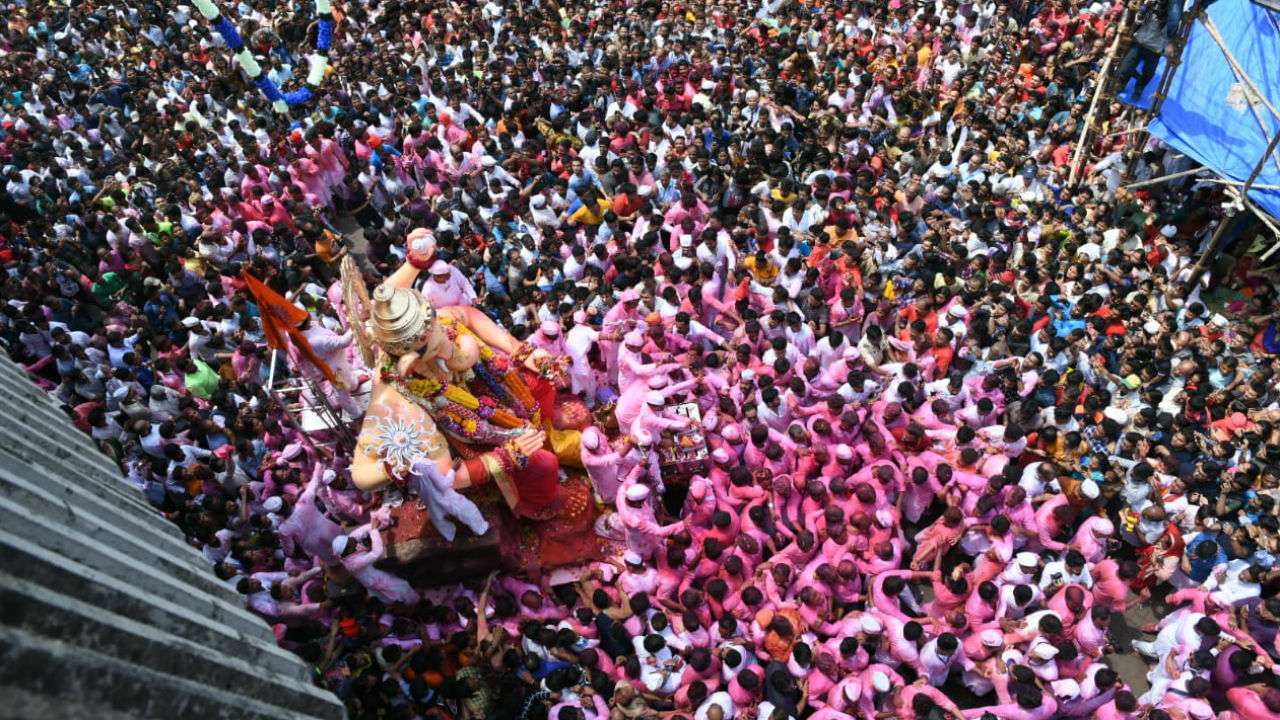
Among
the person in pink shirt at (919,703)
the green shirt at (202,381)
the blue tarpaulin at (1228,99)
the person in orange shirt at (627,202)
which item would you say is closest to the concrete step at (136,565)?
the person in pink shirt at (919,703)

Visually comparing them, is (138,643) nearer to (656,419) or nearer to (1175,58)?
(656,419)

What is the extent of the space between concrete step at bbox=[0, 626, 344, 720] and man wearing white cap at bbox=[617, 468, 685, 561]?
172 inches

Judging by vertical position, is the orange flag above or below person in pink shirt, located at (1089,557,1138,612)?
above

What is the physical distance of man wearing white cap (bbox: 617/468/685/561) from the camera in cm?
709

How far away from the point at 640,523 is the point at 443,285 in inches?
127

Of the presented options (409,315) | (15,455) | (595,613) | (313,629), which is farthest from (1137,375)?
(15,455)

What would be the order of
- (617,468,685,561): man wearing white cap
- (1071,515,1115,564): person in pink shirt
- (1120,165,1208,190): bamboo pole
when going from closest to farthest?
(1071,515,1115,564): person in pink shirt
(617,468,685,561): man wearing white cap
(1120,165,1208,190): bamboo pole

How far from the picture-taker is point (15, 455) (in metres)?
3.53

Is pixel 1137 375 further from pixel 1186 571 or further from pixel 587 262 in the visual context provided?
pixel 587 262

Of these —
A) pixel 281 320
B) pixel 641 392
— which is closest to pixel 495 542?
pixel 641 392

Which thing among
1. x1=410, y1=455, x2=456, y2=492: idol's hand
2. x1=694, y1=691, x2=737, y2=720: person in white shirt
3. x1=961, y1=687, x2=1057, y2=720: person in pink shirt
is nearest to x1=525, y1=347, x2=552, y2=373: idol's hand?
x1=410, y1=455, x2=456, y2=492: idol's hand

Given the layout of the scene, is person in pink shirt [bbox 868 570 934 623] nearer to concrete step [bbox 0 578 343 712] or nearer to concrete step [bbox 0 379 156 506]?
concrete step [bbox 0 578 343 712]

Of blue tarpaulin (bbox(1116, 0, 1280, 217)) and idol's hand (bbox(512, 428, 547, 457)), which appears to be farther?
blue tarpaulin (bbox(1116, 0, 1280, 217))

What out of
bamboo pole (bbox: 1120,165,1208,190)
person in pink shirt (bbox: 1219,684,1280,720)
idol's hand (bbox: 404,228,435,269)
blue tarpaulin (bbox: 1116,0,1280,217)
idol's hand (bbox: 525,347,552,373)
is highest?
blue tarpaulin (bbox: 1116,0,1280,217)
